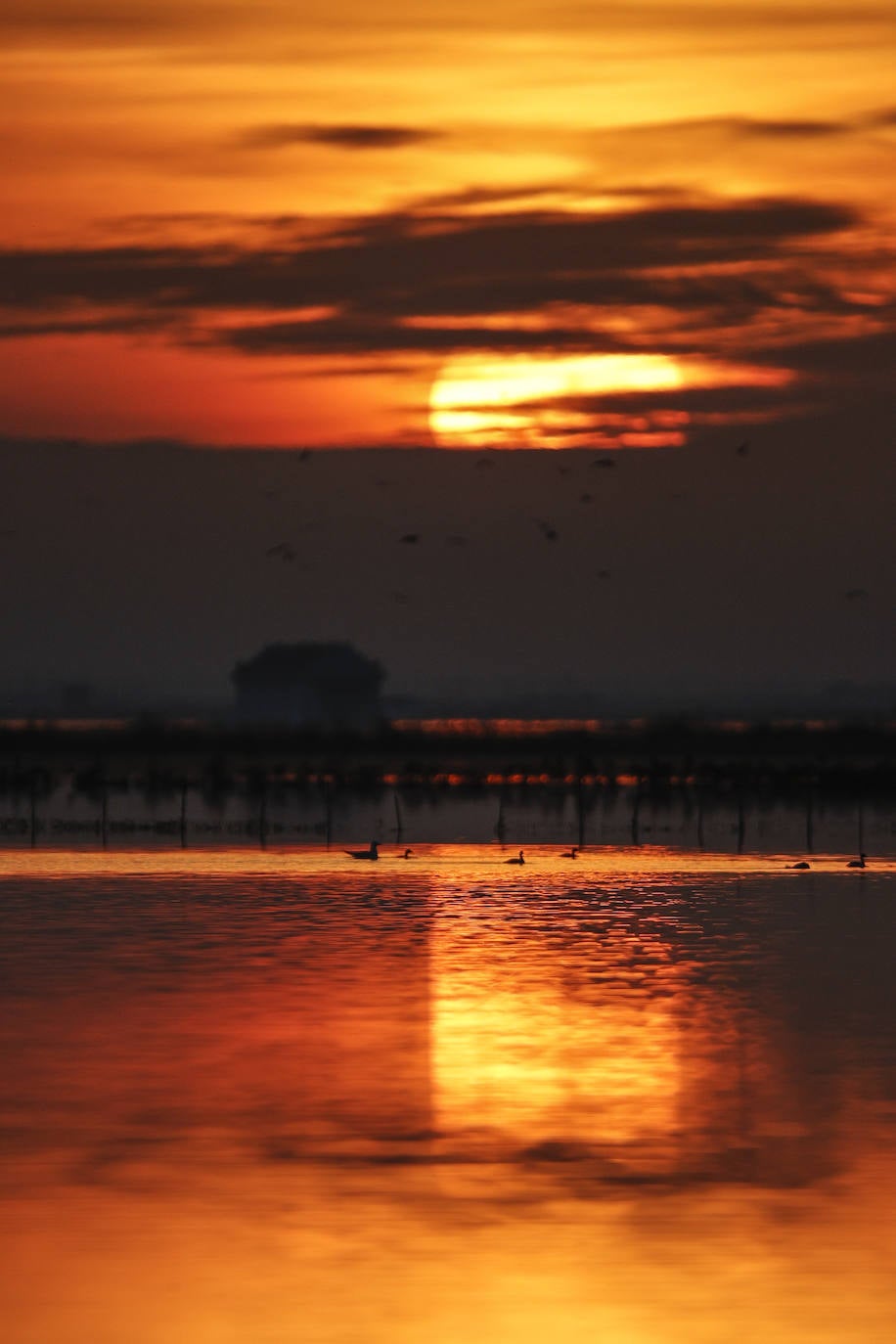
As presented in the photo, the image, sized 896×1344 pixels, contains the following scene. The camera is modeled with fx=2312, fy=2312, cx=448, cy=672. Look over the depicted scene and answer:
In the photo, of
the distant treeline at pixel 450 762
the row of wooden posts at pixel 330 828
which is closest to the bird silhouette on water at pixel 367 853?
the row of wooden posts at pixel 330 828

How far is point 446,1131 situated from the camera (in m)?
22.0

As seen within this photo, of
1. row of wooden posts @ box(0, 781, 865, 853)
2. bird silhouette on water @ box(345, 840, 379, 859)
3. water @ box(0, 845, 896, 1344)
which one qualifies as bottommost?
water @ box(0, 845, 896, 1344)

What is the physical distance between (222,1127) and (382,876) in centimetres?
3331

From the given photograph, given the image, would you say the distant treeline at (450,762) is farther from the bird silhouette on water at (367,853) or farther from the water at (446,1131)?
the water at (446,1131)

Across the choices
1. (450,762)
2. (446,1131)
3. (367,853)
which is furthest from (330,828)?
(450,762)

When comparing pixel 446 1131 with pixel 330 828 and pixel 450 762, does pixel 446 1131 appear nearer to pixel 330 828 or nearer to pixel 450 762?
pixel 330 828

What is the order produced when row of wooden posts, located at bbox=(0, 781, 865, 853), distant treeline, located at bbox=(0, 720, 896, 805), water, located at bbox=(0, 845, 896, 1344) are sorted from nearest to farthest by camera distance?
water, located at bbox=(0, 845, 896, 1344), row of wooden posts, located at bbox=(0, 781, 865, 853), distant treeline, located at bbox=(0, 720, 896, 805)

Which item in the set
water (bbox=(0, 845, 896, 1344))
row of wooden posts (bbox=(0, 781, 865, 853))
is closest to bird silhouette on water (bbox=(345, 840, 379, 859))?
row of wooden posts (bbox=(0, 781, 865, 853))

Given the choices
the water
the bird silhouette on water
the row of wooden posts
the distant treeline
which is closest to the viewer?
the water

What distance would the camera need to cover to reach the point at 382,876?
5544 centimetres

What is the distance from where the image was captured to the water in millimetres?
15969

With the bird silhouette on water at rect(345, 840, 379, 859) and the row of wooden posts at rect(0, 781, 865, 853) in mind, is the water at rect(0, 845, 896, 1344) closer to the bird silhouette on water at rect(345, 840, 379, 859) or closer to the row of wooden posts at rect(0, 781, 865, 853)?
the bird silhouette on water at rect(345, 840, 379, 859)

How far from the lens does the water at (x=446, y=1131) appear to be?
15969mm

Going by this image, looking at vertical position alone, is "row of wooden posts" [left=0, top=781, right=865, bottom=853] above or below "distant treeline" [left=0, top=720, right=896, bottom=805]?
below
